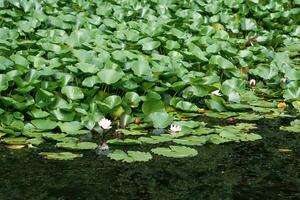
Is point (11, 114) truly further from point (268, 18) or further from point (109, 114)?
point (268, 18)

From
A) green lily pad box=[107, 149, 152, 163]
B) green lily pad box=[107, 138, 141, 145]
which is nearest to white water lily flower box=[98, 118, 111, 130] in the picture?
green lily pad box=[107, 138, 141, 145]

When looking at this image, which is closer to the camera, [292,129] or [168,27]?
[292,129]

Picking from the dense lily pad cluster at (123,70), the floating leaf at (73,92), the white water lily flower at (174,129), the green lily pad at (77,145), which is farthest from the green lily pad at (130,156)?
the floating leaf at (73,92)

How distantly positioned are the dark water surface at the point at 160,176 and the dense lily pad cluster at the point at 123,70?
0.58 feet

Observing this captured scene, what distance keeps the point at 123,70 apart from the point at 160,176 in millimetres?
1144

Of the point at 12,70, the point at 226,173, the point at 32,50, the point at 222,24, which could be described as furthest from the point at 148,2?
the point at 226,173

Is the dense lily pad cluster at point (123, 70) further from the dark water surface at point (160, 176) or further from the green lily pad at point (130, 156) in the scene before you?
the dark water surface at point (160, 176)

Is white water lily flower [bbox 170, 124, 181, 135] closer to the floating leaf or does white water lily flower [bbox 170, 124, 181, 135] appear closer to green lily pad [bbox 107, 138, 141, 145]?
green lily pad [bbox 107, 138, 141, 145]

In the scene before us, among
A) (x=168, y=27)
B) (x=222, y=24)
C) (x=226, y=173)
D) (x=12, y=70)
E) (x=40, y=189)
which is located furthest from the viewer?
(x=222, y=24)

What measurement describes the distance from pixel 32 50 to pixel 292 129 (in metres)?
1.79

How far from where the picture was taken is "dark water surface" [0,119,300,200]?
239 centimetres

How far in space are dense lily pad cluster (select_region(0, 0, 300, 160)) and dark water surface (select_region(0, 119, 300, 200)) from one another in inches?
6.9

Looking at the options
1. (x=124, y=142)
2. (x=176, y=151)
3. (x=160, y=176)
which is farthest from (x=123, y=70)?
(x=160, y=176)

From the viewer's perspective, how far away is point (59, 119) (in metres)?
3.11
